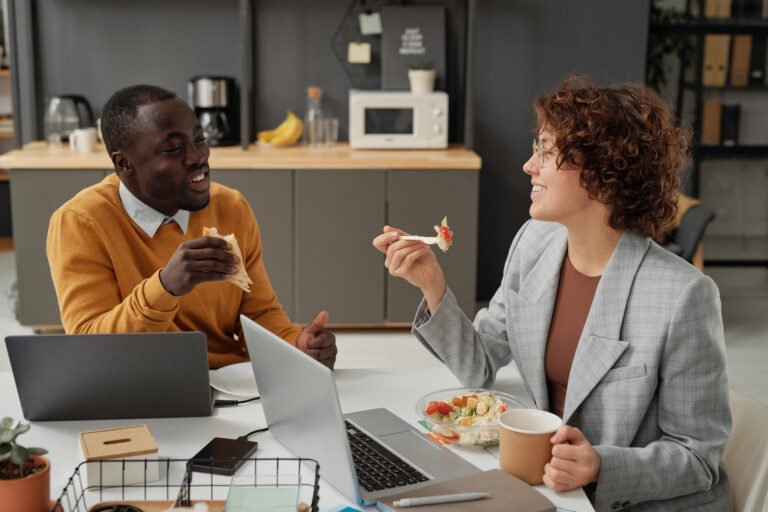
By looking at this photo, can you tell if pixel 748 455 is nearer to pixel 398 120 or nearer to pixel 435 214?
pixel 435 214

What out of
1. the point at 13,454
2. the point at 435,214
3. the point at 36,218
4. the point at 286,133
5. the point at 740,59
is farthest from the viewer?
the point at 740,59

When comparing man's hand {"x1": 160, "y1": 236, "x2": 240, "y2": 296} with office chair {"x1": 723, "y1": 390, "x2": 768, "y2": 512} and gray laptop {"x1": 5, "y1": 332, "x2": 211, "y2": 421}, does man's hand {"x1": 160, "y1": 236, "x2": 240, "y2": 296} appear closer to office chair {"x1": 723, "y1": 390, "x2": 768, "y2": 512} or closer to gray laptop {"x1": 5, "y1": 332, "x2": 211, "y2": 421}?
gray laptop {"x1": 5, "y1": 332, "x2": 211, "y2": 421}

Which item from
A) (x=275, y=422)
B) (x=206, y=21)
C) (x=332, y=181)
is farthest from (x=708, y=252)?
(x=275, y=422)

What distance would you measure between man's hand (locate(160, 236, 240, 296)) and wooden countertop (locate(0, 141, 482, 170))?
2461 mm

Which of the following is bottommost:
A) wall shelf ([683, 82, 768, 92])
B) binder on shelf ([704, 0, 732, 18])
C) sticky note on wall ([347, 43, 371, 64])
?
wall shelf ([683, 82, 768, 92])

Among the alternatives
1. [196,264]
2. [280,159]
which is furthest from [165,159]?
[280,159]

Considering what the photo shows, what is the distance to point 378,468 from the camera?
146 centimetres

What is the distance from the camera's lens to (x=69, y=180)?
416 centimetres

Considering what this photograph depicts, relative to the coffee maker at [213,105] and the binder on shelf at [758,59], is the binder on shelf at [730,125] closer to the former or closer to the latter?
the binder on shelf at [758,59]

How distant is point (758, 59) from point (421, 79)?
2173 mm

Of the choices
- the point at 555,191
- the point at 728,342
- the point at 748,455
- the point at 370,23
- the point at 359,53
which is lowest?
the point at 728,342

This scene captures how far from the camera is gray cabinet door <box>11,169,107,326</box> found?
4160mm

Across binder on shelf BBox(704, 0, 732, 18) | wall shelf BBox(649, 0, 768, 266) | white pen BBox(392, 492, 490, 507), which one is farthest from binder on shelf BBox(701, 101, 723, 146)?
white pen BBox(392, 492, 490, 507)

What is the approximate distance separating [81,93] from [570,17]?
8.46 ft
